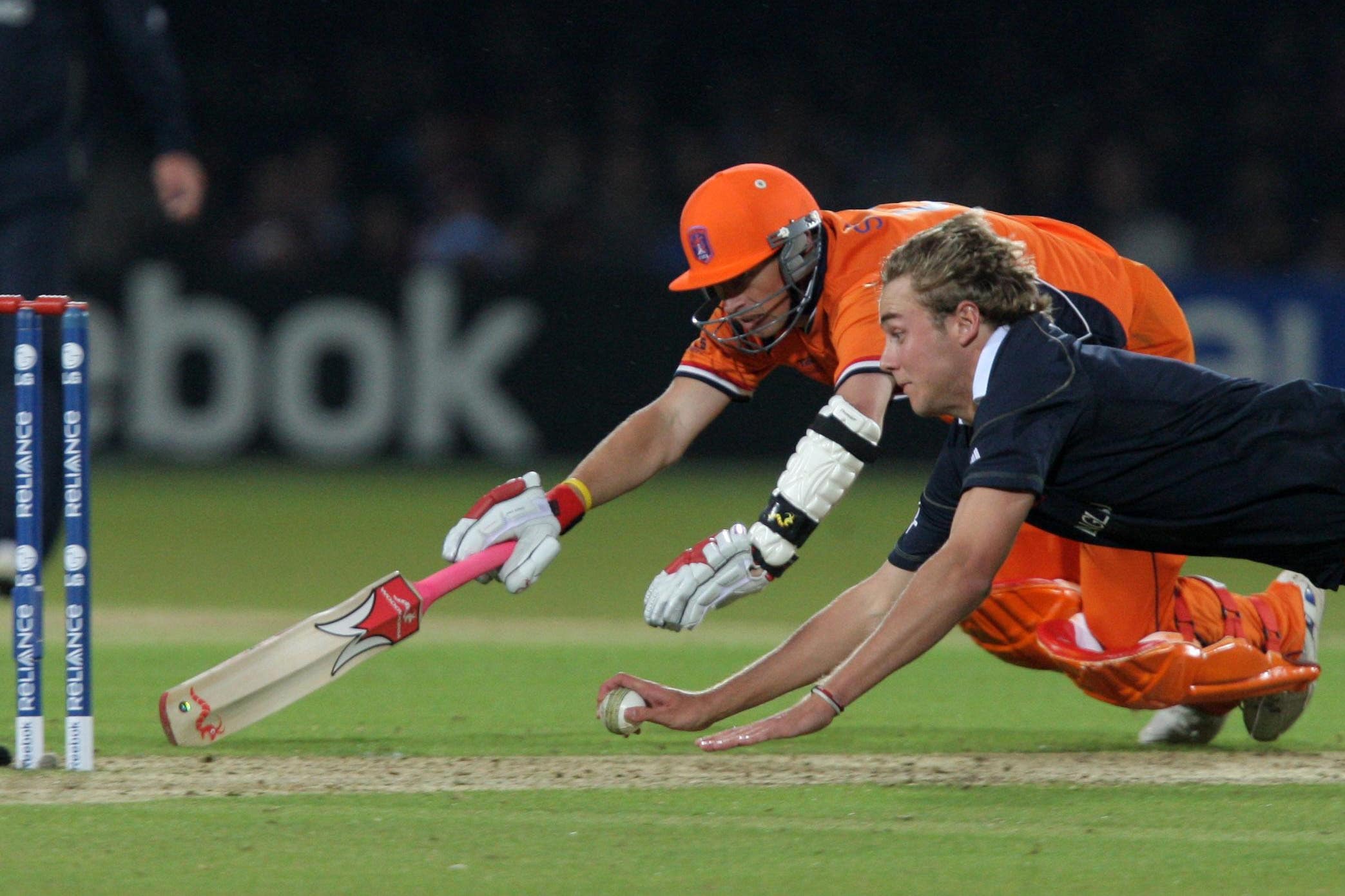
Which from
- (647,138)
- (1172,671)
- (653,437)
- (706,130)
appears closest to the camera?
(1172,671)

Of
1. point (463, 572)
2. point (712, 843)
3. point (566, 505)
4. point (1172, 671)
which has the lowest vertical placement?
point (712, 843)

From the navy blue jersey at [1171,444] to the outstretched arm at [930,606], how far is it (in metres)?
0.08

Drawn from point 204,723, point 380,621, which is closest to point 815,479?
point 380,621

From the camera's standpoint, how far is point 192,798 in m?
3.96

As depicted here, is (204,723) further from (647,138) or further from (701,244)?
(647,138)

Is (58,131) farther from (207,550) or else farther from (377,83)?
(377,83)

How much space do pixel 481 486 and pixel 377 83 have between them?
4.02m

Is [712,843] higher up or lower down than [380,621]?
lower down

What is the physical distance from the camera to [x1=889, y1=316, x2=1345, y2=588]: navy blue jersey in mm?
3869

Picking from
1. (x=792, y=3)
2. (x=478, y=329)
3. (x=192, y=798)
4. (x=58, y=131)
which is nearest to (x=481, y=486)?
(x=478, y=329)

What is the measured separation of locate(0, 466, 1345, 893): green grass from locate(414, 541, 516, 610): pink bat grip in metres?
0.36

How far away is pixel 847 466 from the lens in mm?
4504

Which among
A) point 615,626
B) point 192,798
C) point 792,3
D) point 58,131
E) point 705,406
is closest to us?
point 192,798

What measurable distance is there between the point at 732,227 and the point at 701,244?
0.09 meters
